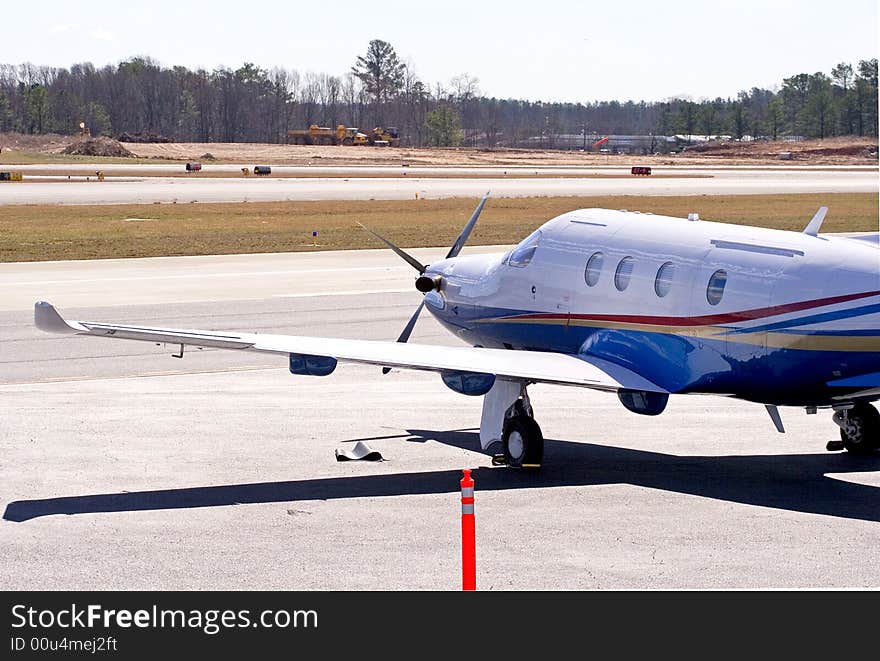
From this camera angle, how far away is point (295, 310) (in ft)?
108

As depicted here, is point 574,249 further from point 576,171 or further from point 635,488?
point 576,171

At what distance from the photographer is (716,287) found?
1491cm

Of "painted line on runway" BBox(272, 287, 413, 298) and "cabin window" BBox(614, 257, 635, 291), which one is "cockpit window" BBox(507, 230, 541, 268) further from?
"painted line on runway" BBox(272, 287, 413, 298)

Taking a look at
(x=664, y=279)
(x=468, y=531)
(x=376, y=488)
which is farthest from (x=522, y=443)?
(x=468, y=531)

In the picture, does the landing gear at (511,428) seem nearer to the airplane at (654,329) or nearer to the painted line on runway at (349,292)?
the airplane at (654,329)

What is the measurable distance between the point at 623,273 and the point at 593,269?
0.56 metres

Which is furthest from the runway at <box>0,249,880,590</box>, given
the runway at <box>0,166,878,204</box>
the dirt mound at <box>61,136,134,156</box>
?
the dirt mound at <box>61,136,134,156</box>

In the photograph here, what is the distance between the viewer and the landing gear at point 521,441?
15984 millimetres

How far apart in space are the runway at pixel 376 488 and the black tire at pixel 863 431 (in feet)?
0.77

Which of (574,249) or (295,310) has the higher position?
(574,249)

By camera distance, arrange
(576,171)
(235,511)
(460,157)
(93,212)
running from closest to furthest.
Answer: (235,511), (93,212), (576,171), (460,157)

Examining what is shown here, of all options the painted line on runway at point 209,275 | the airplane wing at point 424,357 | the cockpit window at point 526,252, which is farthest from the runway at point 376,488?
the painted line on runway at point 209,275

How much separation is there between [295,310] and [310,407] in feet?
41.4
